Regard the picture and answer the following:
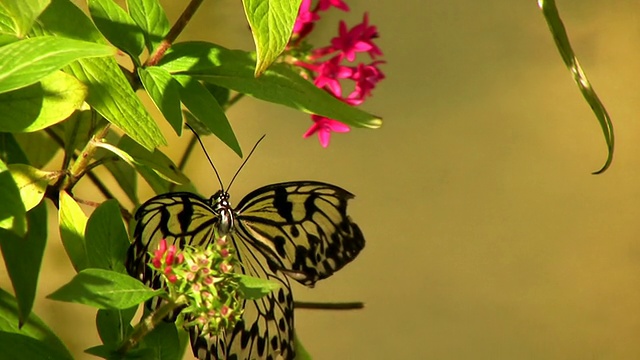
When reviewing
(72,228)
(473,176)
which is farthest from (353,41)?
(473,176)

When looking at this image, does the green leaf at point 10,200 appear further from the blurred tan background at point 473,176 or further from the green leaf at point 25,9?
the blurred tan background at point 473,176

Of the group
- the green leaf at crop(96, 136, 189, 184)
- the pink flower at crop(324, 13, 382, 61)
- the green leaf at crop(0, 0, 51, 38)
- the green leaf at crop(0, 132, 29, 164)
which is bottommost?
the green leaf at crop(96, 136, 189, 184)

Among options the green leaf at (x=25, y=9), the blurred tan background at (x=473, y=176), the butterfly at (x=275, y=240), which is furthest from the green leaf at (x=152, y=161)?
the blurred tan background at (x=473, y=176)

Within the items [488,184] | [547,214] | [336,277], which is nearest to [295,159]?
[336,277]

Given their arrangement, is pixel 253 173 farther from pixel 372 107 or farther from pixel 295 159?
pixel 372 107

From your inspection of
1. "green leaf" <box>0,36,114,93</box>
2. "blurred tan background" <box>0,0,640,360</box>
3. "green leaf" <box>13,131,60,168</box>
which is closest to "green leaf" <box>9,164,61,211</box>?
"green leaf" <box>0,36,114,93</box>

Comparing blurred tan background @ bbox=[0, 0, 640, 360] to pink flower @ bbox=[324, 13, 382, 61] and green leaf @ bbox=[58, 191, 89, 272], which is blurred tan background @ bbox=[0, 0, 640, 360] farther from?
green leaf @ bbox=[58, 191, 89, 272]

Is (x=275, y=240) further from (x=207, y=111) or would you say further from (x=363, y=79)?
(x=363, y=79)
